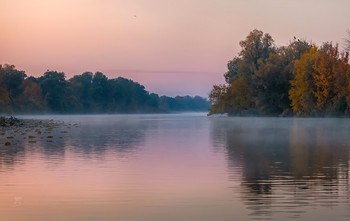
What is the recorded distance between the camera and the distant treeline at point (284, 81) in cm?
8669

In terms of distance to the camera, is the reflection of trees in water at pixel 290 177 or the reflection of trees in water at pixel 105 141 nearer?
the reflection of trees in water at pixel 290 177

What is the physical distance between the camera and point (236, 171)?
16.4 metres

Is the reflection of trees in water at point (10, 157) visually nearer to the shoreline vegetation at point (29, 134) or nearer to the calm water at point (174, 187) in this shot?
the calm water at point (174, 187)

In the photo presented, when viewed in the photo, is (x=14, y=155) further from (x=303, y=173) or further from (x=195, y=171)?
(x=303, y=173)

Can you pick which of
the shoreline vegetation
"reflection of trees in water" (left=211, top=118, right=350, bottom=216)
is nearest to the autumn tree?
the shoreline vegetation

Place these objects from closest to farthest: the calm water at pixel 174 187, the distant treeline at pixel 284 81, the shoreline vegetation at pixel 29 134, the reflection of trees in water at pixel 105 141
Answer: the calm water at pixel 174 187, the reflection of trees in water at pixel 105 141, the shoreline vegetation at pixel 29 134, the distant treeline at pixel 284 81

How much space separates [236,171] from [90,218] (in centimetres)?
764

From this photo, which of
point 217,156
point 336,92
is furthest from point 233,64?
point 217,156

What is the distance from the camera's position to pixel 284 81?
349 feet

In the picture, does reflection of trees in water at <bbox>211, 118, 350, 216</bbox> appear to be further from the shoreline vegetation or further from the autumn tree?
the autumn tree

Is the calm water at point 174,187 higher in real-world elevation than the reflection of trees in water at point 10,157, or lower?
lower

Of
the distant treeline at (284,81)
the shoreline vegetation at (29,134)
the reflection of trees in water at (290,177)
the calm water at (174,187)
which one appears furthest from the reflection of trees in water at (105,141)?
the distant treeline at (284,81)

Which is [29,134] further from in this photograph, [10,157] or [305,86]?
[305,86]

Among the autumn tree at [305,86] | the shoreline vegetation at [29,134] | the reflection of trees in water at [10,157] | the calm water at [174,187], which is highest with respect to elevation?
the autumn tree at [305,86]
